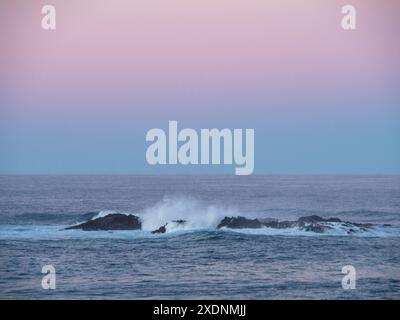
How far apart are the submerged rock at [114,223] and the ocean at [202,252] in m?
0.12

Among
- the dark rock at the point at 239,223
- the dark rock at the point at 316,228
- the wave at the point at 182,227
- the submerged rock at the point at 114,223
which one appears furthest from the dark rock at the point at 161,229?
the dark rock at the point at 316,228

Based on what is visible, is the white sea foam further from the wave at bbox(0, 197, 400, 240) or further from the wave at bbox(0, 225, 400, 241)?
the wave at bbox(0, 225, 400, 241)

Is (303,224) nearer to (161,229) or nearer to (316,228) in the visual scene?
(316,228)

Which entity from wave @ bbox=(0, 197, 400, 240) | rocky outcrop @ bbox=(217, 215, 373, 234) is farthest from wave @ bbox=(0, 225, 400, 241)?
rocky outcrop @ bbox=(217, 215, 373, 234)

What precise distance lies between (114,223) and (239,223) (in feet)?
6.73

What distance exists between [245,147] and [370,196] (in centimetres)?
722

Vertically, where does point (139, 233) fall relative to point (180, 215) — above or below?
below

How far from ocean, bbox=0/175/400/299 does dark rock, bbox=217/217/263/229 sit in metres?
0.14

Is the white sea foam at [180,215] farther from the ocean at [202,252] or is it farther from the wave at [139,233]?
the wave at [139,233]

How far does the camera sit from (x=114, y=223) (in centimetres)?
1166

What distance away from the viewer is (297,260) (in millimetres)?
9914

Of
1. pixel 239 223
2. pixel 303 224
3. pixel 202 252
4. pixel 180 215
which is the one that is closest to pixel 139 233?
pixel 180 215

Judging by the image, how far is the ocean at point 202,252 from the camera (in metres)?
8.62

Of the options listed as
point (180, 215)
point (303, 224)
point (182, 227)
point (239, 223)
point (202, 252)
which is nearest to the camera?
point (202, 252)
